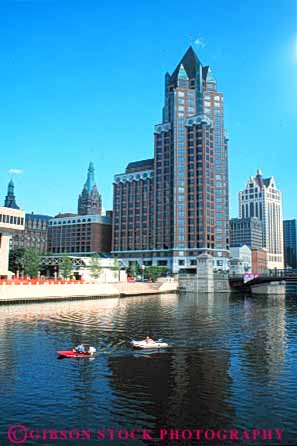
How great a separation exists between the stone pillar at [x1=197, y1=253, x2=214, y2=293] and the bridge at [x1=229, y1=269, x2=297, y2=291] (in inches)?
359

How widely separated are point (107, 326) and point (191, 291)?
119 metres

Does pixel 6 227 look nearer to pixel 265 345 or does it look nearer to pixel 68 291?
pixel 68 291

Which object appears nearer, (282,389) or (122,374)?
(282,389)

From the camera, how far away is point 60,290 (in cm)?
10788

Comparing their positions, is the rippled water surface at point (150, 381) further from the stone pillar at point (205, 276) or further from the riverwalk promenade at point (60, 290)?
the stone pillar at point (205, 276)

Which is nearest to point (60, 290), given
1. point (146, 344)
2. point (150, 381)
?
point (146, 344)

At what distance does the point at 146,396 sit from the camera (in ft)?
82.8

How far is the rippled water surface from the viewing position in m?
21.5

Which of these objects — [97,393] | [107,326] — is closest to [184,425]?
[97,393]

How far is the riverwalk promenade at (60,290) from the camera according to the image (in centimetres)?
9275

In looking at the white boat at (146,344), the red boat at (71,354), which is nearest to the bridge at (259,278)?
the white boat at (146,344)

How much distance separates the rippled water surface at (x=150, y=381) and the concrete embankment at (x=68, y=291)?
42337 millimetres

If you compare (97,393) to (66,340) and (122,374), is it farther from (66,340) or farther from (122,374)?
(66,340)

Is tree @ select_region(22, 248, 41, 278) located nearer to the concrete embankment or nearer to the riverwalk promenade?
the riverwalk promenade
